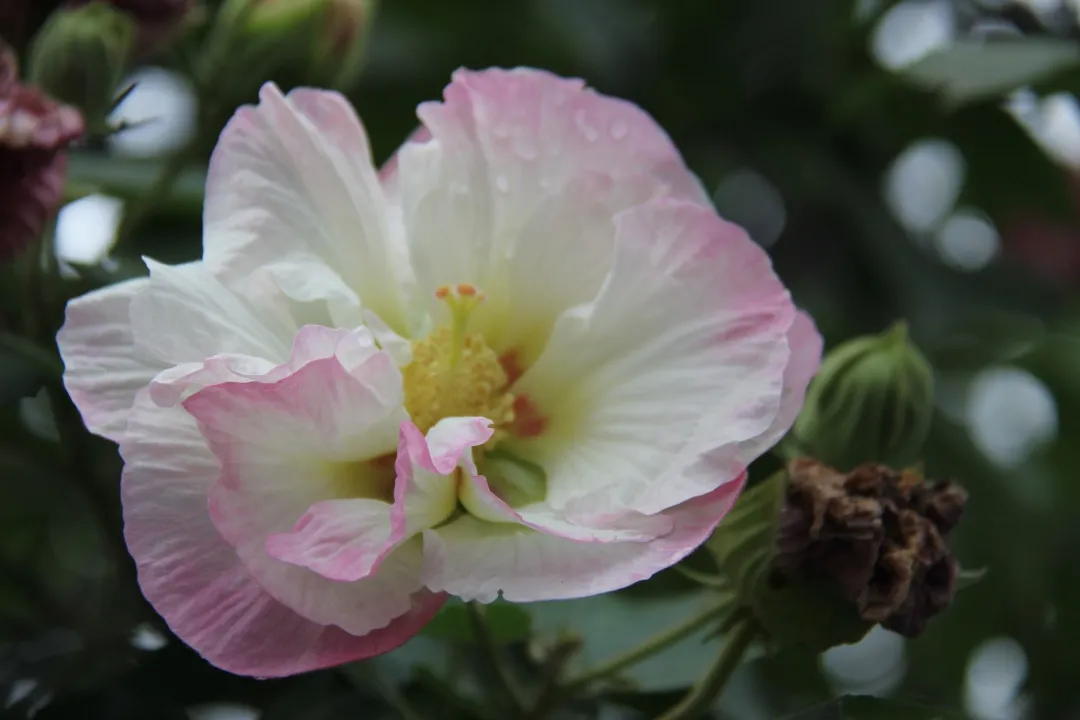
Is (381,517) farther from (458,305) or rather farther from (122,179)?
(122,179)

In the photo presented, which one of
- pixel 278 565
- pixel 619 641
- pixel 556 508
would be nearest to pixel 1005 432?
pixel 619 641

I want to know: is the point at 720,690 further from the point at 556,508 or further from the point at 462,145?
the point at 462,145

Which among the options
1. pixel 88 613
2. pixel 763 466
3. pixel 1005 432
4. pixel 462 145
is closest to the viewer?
pixel 462 145

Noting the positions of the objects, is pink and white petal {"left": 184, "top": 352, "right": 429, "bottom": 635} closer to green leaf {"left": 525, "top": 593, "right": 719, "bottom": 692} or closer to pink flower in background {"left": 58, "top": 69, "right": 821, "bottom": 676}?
pink flower in background {"left": 58, "top": 69, "right": 821, "bottom": 676}

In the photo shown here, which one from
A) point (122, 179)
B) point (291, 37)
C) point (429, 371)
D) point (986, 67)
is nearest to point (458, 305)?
point (429, 371)

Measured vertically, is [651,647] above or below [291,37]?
below

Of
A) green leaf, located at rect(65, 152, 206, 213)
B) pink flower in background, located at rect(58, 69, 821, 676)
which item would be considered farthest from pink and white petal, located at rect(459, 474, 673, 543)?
green leaf, located at rect(65, 152, 206, 213)

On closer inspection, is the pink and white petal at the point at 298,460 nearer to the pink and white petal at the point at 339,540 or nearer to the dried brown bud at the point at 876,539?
the pink and white petal at the point at 339,540
